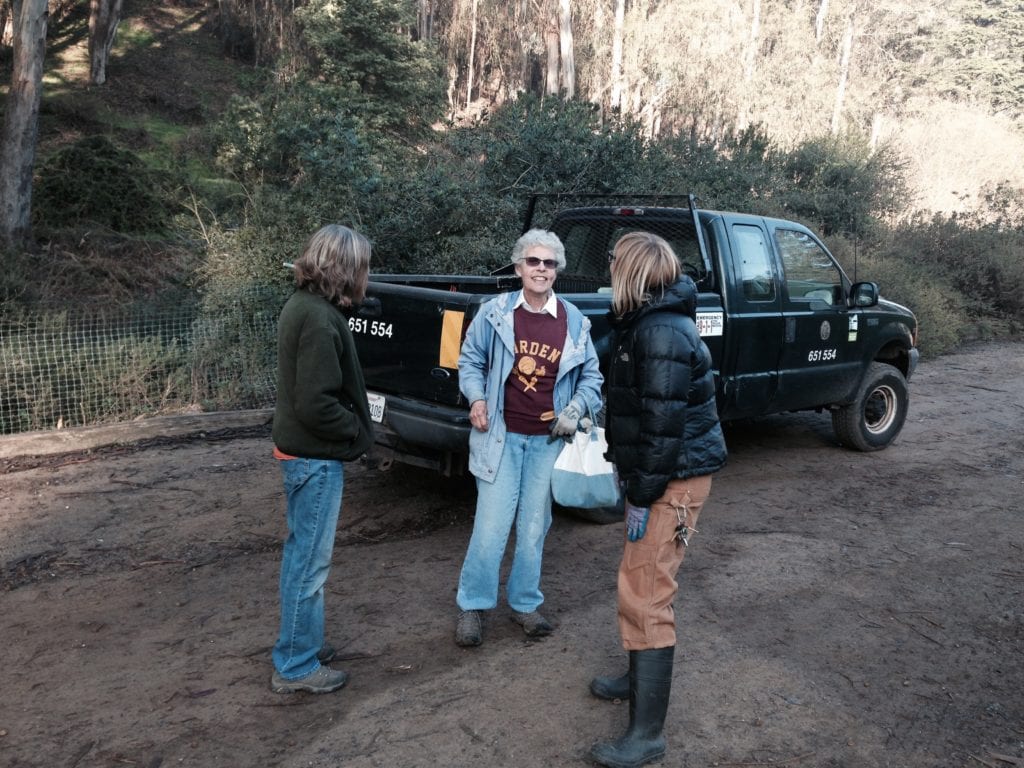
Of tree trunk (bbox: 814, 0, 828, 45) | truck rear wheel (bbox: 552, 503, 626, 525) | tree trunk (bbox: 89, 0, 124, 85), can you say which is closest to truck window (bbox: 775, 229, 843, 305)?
truck rear wheel (bbox: 552, 503, 626, 525)

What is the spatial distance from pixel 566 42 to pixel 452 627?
27.9m

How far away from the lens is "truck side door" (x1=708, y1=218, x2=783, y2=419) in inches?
241

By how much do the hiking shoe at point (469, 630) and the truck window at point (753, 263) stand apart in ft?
11.1

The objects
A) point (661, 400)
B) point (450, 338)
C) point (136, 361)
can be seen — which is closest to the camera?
point (661, 400)

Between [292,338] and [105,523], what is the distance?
2982 mm

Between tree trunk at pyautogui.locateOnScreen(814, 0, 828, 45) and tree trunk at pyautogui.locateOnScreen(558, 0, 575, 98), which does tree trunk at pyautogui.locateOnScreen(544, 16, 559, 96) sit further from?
tree trunk at pyautogui.locateOnScreen(814, 0, 828, 45)

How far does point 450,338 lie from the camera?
483 centimetres

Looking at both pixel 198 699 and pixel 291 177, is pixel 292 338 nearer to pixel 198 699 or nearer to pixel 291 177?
pixel 198 699

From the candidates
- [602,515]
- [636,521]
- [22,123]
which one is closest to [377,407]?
[602,515]

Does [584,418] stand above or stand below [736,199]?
below

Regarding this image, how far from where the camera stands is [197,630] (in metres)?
4.05

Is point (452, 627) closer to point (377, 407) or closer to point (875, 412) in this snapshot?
point (377, 407)

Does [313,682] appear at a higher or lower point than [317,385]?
lower

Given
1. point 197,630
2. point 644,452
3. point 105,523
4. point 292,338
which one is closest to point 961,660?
point 644,452
